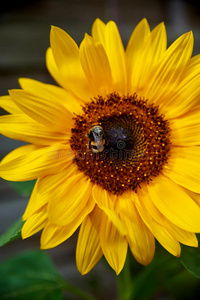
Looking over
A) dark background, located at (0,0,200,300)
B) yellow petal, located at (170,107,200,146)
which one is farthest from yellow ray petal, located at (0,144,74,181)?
dark background, located at (0,0,200,300)

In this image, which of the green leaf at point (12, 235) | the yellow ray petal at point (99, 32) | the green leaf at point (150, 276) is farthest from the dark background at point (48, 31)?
the green leaf at point (12, 235)

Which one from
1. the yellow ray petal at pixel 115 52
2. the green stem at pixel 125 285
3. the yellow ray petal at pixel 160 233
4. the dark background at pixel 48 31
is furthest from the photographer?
the dark background at pixel 48 31

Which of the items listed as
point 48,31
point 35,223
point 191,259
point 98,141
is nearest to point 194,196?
point 191,259

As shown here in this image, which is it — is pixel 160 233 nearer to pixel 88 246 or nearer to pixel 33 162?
pixel 88 246

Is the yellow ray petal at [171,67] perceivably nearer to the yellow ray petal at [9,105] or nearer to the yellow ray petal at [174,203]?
the yellow ray petal at [174,203]

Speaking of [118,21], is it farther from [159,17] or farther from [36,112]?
[36,112]

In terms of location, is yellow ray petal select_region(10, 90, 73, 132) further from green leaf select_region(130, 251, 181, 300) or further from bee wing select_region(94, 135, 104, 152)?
green leaf select_region(130, 251, 181, 300)

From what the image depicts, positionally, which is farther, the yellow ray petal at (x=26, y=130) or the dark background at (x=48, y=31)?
the dark background at (x=48, y=31)
